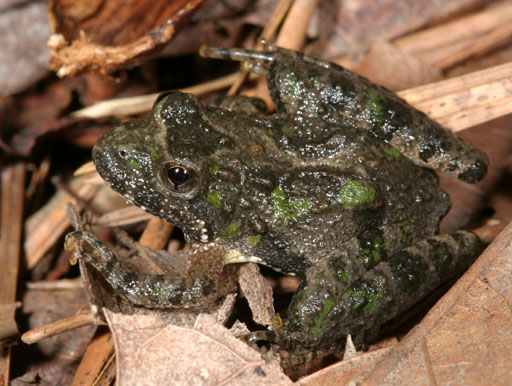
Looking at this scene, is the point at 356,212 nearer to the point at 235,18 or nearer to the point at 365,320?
the point at 365,320

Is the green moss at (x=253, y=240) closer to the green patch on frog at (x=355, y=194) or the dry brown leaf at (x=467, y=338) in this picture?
the green patch on frog at (x=355, y=194)

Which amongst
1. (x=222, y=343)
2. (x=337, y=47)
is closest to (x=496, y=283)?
(x=222, y=343)

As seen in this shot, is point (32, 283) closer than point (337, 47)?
Yes

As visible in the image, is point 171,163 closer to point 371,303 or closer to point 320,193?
point 320,193

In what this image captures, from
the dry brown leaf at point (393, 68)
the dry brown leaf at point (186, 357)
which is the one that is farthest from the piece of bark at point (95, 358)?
the dry brown leaf at point (393, 68)

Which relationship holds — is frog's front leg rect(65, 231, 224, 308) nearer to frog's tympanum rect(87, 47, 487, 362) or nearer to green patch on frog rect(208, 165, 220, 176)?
frog's tympanum rect(87, 47, 487, 362)

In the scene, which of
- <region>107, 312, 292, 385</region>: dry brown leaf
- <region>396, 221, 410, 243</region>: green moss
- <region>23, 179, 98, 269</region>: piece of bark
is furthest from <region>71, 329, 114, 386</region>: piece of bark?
<region>396, 221, 410, 243</region>: green moss

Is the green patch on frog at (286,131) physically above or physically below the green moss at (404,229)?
above
